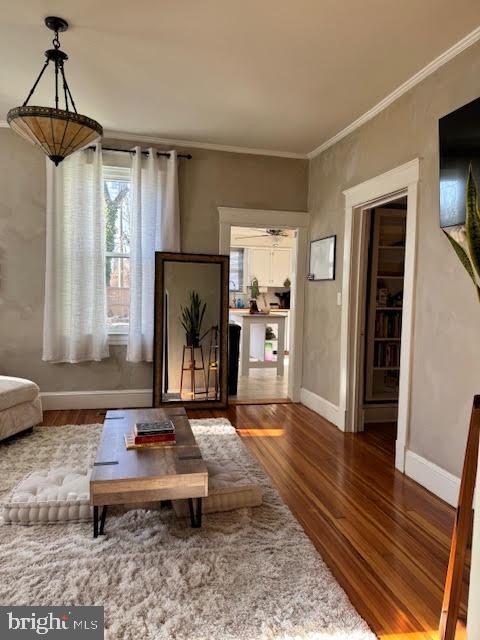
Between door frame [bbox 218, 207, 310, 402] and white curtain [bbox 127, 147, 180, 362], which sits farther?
door frame [bbox 218, 207, 310, 402]

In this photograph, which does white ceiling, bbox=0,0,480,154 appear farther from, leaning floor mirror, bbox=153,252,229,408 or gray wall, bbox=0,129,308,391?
leaning floor mirror, bbox=153,252,229,408

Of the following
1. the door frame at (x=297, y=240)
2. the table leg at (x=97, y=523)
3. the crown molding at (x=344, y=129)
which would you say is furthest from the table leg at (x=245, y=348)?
the table leg at (x=97, y=523)

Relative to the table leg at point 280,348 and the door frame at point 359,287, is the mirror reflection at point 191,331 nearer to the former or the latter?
the door frame at point 359,287

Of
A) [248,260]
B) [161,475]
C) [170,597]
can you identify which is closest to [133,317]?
[161,475]

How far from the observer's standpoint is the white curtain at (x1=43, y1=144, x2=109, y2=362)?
428 cm

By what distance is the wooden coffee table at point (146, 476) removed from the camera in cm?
197

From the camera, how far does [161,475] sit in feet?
6.63

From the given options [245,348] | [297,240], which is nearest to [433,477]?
[297,240]

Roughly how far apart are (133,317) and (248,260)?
441 cm

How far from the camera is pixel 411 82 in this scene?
3090 millimetres

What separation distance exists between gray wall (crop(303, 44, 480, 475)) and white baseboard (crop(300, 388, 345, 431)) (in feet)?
3.52

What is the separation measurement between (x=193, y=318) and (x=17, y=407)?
1.88 meters

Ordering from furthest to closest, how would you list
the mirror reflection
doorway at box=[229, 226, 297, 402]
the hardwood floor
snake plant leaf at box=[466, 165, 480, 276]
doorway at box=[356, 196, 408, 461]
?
1. doorway at box=[229, 226, 297, 402]
2. the mirror reflection
3. doorway at box=[356, 196, 408, 461]
4. the hardwood floor
5. snake plant leaf at box=[466, 165, 480, 276]

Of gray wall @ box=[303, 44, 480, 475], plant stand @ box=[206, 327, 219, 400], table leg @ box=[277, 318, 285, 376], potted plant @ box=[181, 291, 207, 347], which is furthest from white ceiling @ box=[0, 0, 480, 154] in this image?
table leg @ box=[277, 318, 285, 376]
